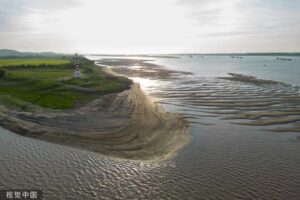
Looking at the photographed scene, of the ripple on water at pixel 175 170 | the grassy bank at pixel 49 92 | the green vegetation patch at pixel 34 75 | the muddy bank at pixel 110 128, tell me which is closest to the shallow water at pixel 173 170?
the ripple on water at pixel 175 170

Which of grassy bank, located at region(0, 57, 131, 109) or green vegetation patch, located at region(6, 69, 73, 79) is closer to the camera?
grassy bank, located at region(0, 57, 131, 109)

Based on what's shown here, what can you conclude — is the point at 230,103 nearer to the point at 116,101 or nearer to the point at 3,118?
the point at 116,101

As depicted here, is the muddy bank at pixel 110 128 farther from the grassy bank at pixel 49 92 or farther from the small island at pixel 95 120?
the grassy bank at pixel 49 92

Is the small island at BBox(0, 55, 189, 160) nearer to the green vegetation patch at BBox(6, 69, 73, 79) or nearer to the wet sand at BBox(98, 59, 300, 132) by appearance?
the wet sand at BBox(98, 59, 300, 132)

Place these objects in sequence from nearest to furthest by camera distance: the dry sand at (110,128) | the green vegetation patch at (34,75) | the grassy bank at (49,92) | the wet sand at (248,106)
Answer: the dry sand at (110,128)
the wet sand at (248,106)
the grassy bank at (49,92)
the green vegetation patch at (34,75)

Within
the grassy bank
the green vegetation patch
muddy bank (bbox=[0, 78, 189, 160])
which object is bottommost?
muddy bank (bbox=[0, 78, 189, 160])

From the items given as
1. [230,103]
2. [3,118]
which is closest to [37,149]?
[3,118]

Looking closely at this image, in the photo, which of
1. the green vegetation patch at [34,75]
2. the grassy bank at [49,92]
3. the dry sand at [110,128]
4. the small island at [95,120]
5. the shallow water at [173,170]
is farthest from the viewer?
the green vegetation patch at [34,75]

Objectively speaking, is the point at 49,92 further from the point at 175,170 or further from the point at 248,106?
the point at 248,106

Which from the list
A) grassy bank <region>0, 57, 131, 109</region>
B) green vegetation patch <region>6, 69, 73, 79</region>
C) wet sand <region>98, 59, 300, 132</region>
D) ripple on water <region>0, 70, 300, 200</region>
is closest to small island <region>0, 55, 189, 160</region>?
grassy bank <region>0, 57, 131, 109</region>
